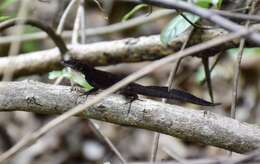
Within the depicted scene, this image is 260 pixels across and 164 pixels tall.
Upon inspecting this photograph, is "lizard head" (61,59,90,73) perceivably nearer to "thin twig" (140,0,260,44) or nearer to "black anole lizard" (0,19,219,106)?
"black anole lizard" (0,19,219,106)

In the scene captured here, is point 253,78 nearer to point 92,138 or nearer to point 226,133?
point 92,138

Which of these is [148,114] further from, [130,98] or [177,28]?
[177,28]

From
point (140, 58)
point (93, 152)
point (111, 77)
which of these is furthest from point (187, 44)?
point (93, 152)

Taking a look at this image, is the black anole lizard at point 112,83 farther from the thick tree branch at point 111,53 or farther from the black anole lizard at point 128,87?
the thick tree branch at point 111,53

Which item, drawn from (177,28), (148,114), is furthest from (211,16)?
(177,28)

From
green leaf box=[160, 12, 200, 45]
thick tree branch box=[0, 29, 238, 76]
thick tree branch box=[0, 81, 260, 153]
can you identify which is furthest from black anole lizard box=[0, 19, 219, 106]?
thick tree branch box=[0, 29, 238, 76]
